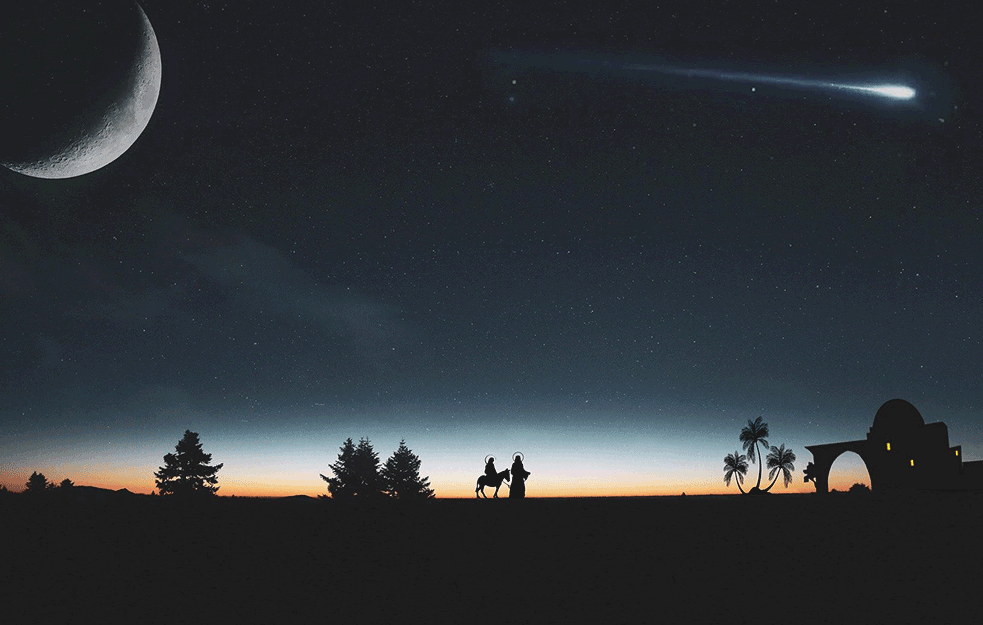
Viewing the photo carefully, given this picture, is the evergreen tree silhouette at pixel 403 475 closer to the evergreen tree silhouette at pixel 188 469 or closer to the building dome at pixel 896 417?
the evergreen tree silhouette at pixel 188 469

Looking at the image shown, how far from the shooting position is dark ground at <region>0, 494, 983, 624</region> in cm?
1207

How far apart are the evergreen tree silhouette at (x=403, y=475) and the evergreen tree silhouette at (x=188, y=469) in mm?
18667

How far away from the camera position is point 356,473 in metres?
71.9

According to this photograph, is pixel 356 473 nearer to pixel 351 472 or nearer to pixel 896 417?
pixel 351 472

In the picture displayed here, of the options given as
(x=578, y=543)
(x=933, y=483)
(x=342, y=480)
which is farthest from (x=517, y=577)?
(x=342, y=480)

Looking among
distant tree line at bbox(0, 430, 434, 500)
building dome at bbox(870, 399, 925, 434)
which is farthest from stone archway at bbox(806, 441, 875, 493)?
distant tree line at bbox(0, 430, 434, 500)

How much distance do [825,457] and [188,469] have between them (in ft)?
196

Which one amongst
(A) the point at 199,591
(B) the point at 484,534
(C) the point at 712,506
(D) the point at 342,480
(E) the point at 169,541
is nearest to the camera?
(A) the point at 199,591

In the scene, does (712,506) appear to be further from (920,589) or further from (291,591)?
(291,591)

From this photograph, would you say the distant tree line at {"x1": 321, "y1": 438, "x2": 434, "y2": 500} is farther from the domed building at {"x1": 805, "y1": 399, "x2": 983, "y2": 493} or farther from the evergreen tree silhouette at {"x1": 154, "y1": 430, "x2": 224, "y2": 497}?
the domed building at {"x1": 805, "y1": 399, "x2": 983, "y2": 493}

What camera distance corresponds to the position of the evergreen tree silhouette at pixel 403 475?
7212cm

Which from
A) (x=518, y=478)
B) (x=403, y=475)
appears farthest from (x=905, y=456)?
(x=403, y=475)

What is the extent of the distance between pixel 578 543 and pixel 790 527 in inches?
236

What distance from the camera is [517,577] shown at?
13430mm
